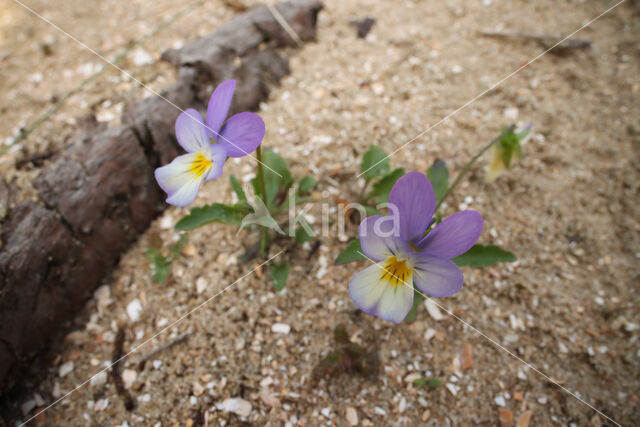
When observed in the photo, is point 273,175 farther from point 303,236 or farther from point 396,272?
point 396,272

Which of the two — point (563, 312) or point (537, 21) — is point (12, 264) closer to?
point (563, 312)

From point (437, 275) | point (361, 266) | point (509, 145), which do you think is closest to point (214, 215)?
point (361, 266)

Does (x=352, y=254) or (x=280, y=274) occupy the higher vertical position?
(x=352, y=254)

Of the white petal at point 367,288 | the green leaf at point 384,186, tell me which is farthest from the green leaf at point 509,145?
the white petal at point 367,288

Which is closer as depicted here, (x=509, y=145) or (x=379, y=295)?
(x=379, y=295)

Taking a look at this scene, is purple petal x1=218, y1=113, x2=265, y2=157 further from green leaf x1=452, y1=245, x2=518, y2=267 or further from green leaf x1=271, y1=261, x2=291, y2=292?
Answer: green leaf x1=452, y1=245, x2=518, y2=267

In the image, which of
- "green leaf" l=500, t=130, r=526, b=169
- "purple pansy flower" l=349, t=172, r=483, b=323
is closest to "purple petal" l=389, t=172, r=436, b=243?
"purple pansy flower" l=349, t=172, r=483, b=323

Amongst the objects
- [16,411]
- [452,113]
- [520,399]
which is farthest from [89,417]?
[452,113]
